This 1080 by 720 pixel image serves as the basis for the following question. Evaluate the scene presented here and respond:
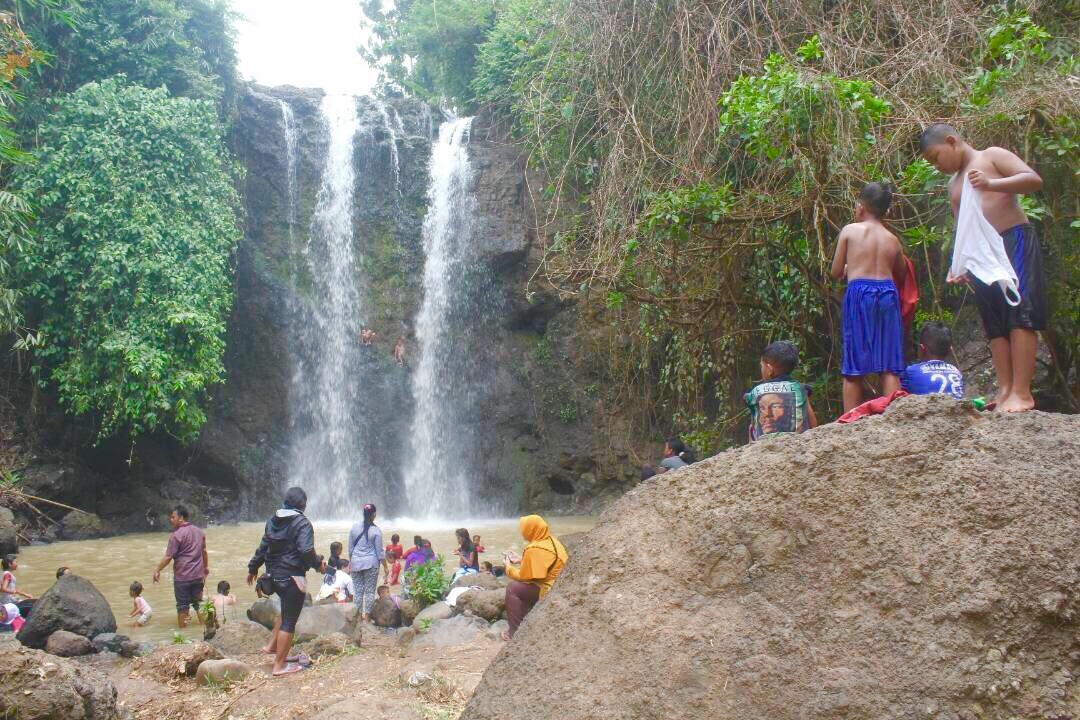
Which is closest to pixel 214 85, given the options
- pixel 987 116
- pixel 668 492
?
pixel 987 116

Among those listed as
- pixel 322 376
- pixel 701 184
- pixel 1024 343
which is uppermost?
pixel 701 184

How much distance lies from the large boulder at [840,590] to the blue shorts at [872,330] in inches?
50.0

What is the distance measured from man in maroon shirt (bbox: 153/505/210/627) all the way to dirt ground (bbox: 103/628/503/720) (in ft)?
4.80

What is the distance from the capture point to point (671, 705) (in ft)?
8.00

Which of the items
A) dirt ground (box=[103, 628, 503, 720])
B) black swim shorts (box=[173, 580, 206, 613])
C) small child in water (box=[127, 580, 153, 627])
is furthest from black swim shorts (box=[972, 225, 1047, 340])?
small child in water (box=[127, 580, 153, 627])

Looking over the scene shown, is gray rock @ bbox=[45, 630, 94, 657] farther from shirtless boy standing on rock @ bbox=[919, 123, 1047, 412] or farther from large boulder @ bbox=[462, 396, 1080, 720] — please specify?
shirtless boy standing on rock @ bbox=[919, 123, 1047, 412]

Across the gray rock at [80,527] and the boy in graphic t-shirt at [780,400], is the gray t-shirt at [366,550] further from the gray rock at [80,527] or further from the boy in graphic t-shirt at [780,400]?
the gray rock at [80,527]

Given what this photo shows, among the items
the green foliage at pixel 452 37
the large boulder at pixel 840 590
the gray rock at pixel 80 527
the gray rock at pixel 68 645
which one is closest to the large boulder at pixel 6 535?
the gray rock at pixel 80 527

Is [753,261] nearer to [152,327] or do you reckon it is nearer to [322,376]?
[152,327]

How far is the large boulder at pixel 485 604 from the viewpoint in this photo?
7.15m

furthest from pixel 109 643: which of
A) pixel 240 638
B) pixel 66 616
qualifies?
pixel 240 638

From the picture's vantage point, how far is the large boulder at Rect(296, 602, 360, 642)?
700cm

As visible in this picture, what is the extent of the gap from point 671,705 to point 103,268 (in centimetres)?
1400

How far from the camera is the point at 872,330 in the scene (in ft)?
13.0
